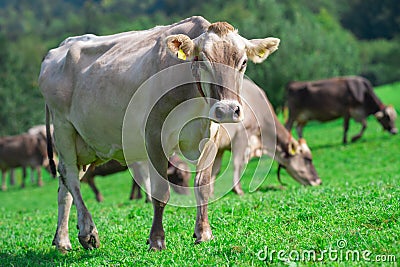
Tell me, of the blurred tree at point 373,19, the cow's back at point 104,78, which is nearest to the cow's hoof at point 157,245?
the cow's back at point 104,78

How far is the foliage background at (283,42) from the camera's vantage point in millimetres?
44500

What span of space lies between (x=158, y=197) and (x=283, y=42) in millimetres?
39366

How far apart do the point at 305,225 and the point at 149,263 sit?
176 centimetres

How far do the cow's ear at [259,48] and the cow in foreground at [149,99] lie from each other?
1 cm

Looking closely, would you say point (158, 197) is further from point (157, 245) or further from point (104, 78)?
point (104, 78)

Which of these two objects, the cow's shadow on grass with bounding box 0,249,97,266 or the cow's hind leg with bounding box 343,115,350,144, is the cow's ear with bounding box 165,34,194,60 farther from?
the cow's hind leg with bounding box 343,115,350,144

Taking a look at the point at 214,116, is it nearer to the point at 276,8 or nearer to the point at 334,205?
the point at 334,205

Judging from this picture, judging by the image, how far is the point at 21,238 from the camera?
31.7 feet

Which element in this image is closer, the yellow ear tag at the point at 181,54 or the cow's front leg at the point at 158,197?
the yellow ear tag at the point at 181,54

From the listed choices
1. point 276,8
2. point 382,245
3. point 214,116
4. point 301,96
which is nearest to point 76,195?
point 214,116

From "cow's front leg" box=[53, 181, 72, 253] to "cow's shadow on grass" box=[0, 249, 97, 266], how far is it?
0.14 metres

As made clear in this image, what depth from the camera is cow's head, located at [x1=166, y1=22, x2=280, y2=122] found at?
620 centimetres

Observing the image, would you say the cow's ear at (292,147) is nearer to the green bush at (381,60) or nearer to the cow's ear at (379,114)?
the cow's ear at (379,114)

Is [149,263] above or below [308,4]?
above
